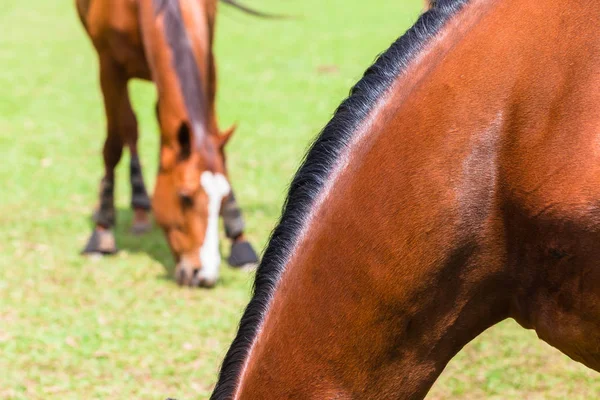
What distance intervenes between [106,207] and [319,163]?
4.29m

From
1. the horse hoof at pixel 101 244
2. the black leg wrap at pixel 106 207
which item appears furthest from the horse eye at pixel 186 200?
the black leg wrap at pixel 106 207

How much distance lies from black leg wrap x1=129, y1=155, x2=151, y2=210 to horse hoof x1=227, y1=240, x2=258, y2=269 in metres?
1.05

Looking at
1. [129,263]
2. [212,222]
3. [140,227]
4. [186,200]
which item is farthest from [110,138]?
[212,222]

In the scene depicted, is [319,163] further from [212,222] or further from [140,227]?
[140,227]

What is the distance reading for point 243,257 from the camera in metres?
5.64

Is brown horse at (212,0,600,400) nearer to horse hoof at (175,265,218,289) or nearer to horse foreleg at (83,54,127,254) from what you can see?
horse hoof at (175,265,218,289)

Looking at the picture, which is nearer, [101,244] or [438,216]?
[438,216]

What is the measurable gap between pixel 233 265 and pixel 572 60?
4004 millimetres

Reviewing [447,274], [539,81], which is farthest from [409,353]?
[539,81]

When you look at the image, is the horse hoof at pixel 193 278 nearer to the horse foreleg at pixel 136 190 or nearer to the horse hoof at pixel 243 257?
the horse hoof at pixel 243 257

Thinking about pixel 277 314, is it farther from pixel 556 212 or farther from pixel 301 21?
pixel 301 21

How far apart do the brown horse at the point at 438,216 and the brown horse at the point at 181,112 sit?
3.08 meters

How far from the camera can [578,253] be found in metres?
1.84

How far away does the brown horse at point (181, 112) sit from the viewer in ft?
16.7
